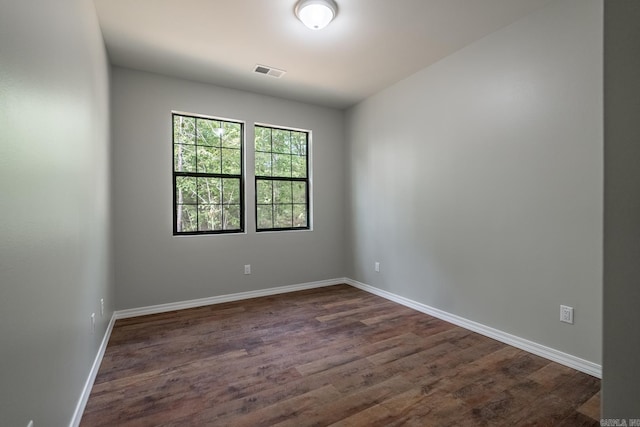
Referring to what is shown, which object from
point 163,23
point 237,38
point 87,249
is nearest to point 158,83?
point 163,23

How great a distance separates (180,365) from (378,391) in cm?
146

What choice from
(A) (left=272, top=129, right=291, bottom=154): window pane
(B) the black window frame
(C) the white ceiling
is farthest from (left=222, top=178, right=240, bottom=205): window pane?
(C) the white ceiling

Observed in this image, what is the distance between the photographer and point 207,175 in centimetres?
373

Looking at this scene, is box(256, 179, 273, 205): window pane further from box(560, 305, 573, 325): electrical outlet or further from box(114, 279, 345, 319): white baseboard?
box(560, 305, 573, 325): electrical outlet

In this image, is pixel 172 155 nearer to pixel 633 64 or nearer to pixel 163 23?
pixel 163 23

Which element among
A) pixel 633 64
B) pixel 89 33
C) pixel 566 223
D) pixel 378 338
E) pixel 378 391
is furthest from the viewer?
pixel 378 338

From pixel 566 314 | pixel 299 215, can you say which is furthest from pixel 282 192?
pixel 566 314

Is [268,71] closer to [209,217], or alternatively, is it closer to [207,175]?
[207,175]

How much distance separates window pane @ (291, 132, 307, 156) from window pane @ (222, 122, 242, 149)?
791 mm

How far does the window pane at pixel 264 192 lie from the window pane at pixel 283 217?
0.54 ft

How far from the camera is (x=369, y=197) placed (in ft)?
13.8

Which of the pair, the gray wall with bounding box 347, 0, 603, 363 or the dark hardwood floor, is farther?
the gray wall with bounding box 347, 0, 603, 363

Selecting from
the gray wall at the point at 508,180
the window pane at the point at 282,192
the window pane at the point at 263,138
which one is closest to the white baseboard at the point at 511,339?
the gray wall at the point at 508,180

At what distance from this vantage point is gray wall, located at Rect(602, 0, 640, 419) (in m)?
0.83
